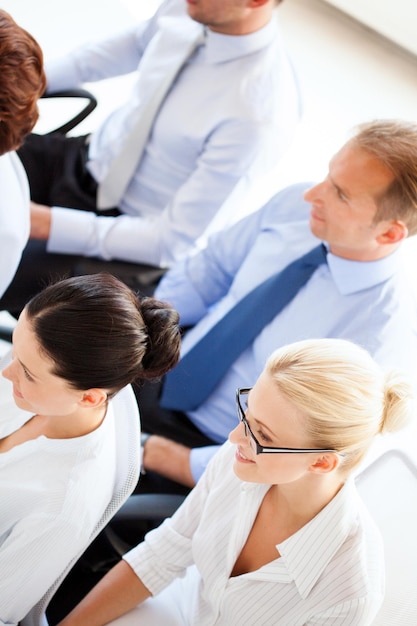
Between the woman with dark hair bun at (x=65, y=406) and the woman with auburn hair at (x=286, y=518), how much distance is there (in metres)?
0.19

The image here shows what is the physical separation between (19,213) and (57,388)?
667 mm

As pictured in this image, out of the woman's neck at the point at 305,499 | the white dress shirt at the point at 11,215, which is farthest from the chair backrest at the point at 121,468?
the white dress shirt at the point at 11,215

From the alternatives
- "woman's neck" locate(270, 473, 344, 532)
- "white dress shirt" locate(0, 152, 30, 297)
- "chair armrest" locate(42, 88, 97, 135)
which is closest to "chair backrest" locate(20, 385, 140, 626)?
"woman's neck" locate(270, 473, 344, 532)

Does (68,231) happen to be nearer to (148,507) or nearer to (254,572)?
(148,507)

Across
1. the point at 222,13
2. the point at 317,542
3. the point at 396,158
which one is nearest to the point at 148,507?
the point at 317,542

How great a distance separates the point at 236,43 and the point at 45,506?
144 cm

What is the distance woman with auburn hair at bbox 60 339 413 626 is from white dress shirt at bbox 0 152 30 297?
728mm

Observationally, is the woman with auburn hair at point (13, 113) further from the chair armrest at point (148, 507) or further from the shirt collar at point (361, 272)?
the shirt collar at point (361, 272)

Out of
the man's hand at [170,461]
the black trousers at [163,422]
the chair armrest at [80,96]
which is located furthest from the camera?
the chair armrest at [80,96]

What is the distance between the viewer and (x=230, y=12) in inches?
84.4

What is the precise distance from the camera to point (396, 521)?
1.45 metres

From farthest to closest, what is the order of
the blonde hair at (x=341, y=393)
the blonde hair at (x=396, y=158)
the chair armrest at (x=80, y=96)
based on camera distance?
1. the chair armrest at (x=80, y=96)
2. the blonde hair at (x=396, y=158)
3. the blonde hair at (x=341, y=393)

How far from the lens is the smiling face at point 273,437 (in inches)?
50.4

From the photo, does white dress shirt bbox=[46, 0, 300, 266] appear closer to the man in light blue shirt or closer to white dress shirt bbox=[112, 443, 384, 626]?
the man in light blue shirt
